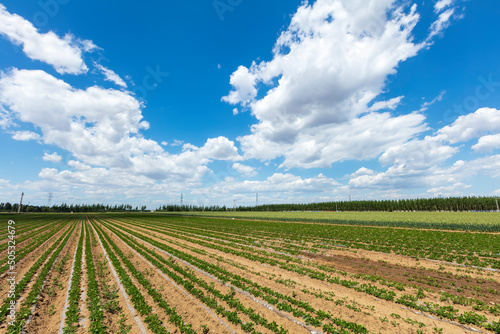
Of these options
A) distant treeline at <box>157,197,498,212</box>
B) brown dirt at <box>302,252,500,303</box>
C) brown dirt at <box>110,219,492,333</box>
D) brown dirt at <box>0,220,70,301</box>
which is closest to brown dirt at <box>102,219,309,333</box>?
brown dirt at <box>110,219,492,333</box>

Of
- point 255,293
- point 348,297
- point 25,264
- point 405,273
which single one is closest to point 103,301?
point 255,293

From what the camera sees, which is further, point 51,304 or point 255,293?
point 255,293

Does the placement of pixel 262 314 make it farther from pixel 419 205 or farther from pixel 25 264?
pixel 419 205

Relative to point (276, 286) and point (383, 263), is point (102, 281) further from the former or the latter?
point (383, 263)

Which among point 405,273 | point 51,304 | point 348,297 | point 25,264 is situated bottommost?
point 405,273

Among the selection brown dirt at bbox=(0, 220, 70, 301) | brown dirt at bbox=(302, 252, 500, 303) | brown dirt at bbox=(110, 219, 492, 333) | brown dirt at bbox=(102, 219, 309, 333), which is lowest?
brown dirt at bbox=(302, 252, 500, 303)

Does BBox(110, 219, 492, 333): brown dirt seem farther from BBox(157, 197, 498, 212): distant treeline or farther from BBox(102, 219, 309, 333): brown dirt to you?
BBox(157, 197, 498, 212): distant treeline

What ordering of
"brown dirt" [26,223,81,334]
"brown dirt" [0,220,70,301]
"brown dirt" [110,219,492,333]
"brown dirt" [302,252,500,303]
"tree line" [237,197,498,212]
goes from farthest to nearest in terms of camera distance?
"tree line" [237,197,498,212]
"brown dirt" [302,252,500,303]
"brown dirt" [0,220,70,301]
"brown dirt" [26,223,81,334]
"brown dirt" [110,219,492,333]

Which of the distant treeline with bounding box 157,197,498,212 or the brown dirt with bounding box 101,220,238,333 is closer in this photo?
the brown dirt with bounding box 101,220,238,333

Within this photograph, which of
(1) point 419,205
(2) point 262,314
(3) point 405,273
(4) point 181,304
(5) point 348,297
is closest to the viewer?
(2) point 262,314

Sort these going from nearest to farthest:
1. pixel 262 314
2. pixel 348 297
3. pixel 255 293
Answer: pixel 262 314 < pixel 348 297 < pixel 255 293

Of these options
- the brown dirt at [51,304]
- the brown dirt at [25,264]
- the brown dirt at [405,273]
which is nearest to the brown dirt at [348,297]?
the brown dirt at [405,273]

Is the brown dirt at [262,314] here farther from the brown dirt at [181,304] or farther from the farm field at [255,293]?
the brown dirt at [181,304]

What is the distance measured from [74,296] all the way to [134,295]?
10.3 ft
